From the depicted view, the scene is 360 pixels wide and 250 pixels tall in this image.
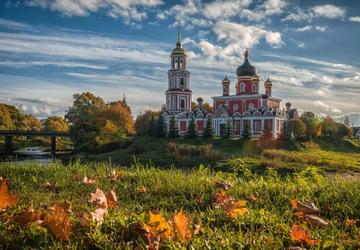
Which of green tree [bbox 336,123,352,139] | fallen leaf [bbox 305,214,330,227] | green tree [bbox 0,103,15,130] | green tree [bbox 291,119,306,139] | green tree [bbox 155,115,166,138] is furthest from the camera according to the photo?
green tree [bbox 0,103,15,130]

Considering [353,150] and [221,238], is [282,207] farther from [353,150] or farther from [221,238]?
[353,150]

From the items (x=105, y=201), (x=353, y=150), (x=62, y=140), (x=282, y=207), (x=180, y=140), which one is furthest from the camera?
(x=62, y=140)

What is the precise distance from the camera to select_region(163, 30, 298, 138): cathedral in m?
53.3

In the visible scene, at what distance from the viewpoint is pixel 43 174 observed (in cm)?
559

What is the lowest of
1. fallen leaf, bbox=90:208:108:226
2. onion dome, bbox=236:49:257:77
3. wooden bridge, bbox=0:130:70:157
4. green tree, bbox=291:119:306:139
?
wooden bridge, bbox=0:130:70:157

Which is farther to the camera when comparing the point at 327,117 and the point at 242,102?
the point at 327,117

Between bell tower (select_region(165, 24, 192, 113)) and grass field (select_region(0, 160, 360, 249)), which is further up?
bell tower (select_region(165, 24, 192, 113))

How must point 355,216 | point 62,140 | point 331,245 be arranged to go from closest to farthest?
point 331,245 → point 355,216 → point 62,140

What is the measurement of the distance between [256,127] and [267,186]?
50.4 meters

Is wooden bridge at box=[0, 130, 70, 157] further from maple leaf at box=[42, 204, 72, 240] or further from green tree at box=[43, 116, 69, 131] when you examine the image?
maple leaf at box=[42, 204, 72, 240]

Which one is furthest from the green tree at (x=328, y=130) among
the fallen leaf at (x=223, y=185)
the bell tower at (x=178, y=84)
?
the fallen leaf at (x=223, y=185)

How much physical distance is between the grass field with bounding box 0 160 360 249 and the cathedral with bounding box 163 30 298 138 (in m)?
45.8

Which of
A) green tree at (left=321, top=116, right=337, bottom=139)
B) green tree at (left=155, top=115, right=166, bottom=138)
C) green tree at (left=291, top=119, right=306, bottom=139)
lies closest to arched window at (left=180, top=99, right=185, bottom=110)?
green tree at (left=155, top=115, right=166, bottom=138)

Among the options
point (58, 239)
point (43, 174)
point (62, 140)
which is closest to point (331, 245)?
point (58, 239)
